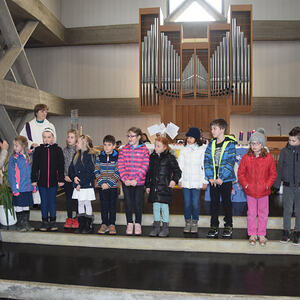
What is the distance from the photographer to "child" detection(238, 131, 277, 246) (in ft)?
13.0

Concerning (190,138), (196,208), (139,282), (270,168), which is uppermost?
(190,138)

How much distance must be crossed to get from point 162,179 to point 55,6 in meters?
9.76

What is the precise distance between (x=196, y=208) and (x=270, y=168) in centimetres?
108

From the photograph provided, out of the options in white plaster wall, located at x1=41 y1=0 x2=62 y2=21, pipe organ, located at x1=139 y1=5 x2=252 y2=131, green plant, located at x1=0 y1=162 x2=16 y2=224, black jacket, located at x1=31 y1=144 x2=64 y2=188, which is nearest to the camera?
black jacket, located at x1=31 y1=144 x2=64 y2=188

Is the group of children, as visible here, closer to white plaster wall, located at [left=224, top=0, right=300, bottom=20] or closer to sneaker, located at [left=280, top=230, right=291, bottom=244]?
sneaker, located at [left=280, top=230, right=291, bottom=244]

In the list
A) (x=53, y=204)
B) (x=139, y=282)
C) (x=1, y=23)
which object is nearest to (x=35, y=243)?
(x=53, y=204)

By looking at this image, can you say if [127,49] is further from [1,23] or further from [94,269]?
[94,269]

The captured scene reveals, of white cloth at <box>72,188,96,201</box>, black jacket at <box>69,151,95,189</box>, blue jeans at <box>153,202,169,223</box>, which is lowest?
blue jeans at <box>153,202,169,223</box>

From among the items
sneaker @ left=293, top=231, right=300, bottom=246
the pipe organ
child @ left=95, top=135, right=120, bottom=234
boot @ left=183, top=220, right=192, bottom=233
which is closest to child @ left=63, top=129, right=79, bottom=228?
child @ left=95, top=135, right=120, bottom=234

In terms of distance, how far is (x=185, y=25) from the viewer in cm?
1118

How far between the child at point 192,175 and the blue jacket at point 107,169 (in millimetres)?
877

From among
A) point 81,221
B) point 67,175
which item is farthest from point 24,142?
point 81,221

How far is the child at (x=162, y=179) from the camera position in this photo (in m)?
4.23

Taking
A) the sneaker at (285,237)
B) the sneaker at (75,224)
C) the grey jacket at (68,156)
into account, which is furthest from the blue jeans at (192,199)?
the grey jacket at (68,156)
